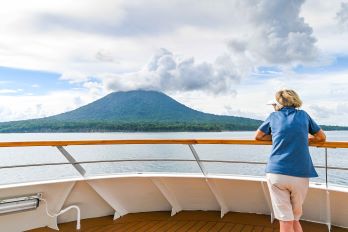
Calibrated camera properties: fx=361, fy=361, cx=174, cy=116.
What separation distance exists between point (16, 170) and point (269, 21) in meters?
46.9

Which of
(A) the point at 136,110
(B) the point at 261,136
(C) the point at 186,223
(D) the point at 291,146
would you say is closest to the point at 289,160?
(D) the point at 291,146

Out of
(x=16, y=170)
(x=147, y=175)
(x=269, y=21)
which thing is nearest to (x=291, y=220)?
(x=147, y=175)

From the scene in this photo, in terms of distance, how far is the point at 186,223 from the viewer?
3.46 metres

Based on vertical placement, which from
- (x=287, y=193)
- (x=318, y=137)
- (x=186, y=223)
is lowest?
(x=186, y=223)

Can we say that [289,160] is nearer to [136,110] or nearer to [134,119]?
[134,119]

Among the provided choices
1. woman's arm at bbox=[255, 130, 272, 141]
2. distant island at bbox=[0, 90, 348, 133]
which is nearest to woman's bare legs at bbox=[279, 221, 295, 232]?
woman's arm at bbox=[255, 130, 272, 141]

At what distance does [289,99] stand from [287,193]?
58 centimetres

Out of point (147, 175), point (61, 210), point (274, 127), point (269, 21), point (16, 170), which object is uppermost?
point (269, 21)

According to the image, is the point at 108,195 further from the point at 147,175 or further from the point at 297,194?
the point at 297,194

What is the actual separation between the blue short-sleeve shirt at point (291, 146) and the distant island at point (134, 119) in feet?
110

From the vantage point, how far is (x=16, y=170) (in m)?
17.1

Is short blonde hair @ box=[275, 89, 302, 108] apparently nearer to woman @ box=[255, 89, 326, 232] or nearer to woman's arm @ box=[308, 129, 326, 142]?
woman @ box=[255, 89, 326, 232]

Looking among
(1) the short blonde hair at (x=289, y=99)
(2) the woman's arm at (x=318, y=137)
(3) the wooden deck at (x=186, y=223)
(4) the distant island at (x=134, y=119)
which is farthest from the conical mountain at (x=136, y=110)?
(1) the short blonde hair at (x=289, y=99)

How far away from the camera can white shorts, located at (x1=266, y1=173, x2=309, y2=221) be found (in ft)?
7.00
